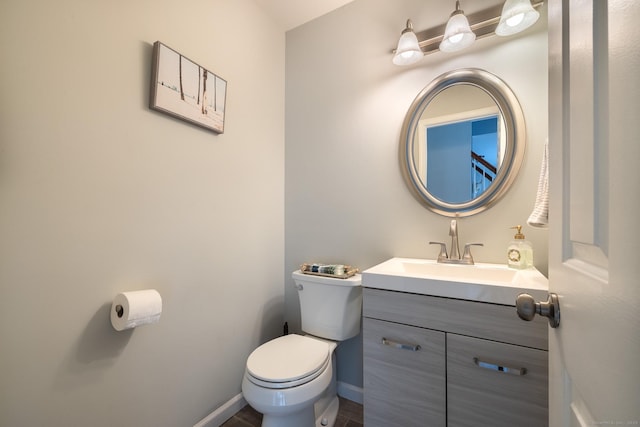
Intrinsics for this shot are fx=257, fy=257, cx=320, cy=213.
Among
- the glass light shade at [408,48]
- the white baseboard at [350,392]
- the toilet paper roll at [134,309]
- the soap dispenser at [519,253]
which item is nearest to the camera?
the toilet paper roll at [134,309]

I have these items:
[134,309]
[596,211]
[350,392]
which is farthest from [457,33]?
[350,392]

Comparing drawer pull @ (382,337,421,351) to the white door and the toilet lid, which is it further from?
the white door

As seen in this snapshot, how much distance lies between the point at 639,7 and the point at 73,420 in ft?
5.29

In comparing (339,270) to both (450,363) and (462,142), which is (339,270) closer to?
(450,363)

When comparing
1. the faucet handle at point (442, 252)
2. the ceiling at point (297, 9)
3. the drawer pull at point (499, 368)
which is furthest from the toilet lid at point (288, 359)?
the ceiling at point (297, 9)

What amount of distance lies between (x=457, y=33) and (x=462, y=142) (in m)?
0.52

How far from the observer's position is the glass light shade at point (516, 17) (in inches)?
43.4

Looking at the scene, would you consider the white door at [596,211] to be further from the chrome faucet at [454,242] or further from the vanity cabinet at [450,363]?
the chrome faucet at [454,242]

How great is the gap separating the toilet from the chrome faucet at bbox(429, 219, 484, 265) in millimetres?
453

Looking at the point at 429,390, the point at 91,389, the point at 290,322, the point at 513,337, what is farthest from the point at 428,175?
the point at 91,389

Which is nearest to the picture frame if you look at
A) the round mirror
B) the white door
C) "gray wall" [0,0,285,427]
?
"gray wall" [0,0,285,427]

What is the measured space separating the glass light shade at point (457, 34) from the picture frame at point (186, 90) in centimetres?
117

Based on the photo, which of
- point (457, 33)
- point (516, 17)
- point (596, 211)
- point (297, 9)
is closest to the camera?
point (596, 211)

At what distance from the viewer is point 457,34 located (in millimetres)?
1249
